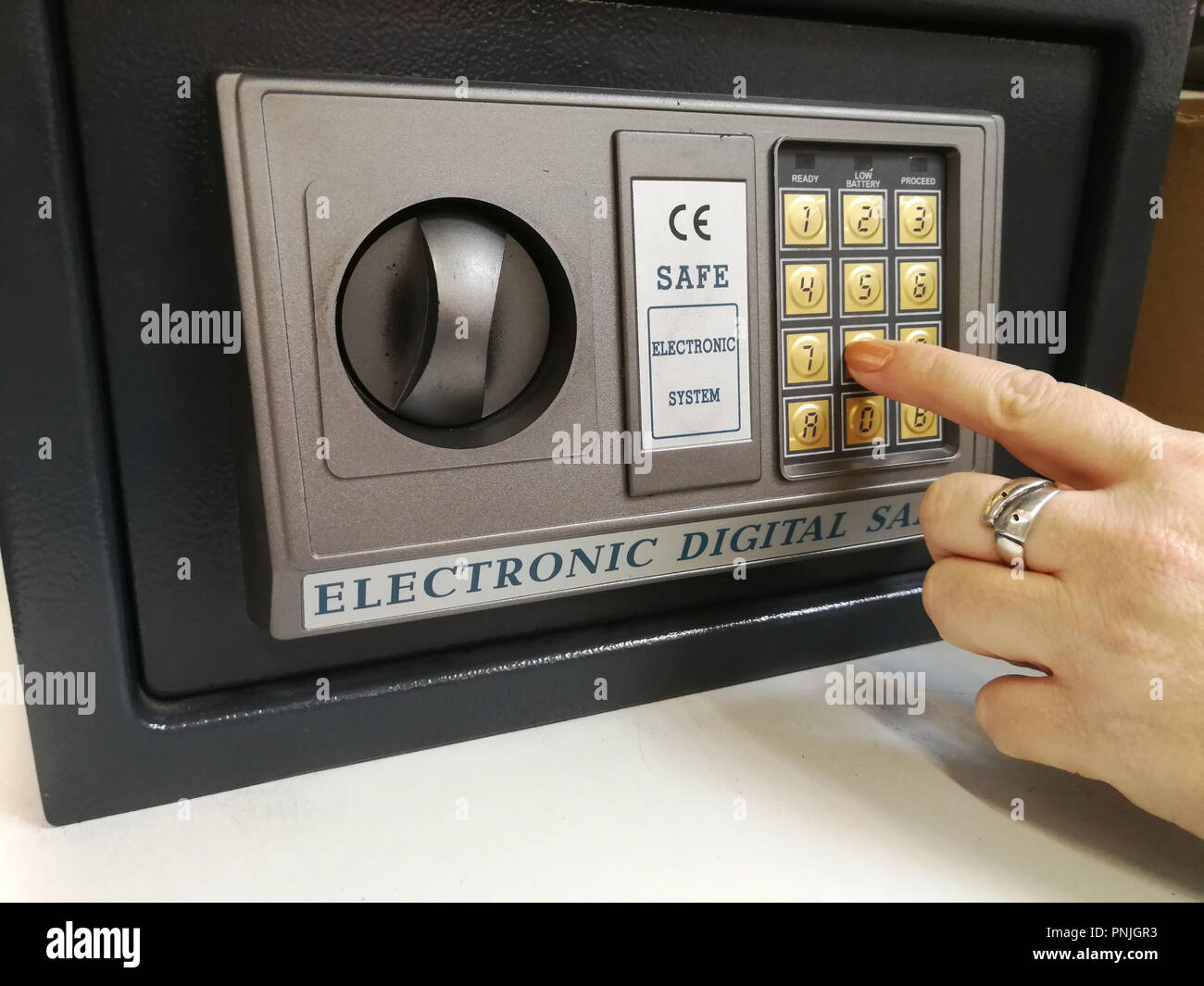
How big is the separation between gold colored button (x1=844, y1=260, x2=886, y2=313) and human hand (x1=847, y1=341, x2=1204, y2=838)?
0.21 ft

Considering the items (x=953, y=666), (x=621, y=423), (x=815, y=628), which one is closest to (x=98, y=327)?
(x=621, y=423)

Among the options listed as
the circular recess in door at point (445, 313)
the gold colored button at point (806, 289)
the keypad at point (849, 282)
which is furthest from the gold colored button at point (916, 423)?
the circular recess in door at point (445, 313)

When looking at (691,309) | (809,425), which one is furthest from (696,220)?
(809,425)

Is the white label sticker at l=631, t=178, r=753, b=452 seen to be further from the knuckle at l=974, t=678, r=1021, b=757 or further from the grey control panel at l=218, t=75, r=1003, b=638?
the knuckle at l=974, t=678, r=1021, b=757

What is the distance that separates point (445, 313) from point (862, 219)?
0.30 m

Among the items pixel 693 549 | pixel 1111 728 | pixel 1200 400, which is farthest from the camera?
pixel 1200 400

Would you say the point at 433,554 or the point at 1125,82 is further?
the point at 1125,82

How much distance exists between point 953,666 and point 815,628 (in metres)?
0.12

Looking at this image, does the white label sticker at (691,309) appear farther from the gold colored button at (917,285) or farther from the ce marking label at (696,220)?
the gold colored button at (917,285)

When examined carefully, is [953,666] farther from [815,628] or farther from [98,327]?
[98,327]

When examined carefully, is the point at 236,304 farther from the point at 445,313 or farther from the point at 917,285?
the point at 917,285

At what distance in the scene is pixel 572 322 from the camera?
50 centimetres

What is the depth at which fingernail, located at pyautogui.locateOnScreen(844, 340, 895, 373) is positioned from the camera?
1.80 ft

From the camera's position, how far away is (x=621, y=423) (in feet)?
1.69
